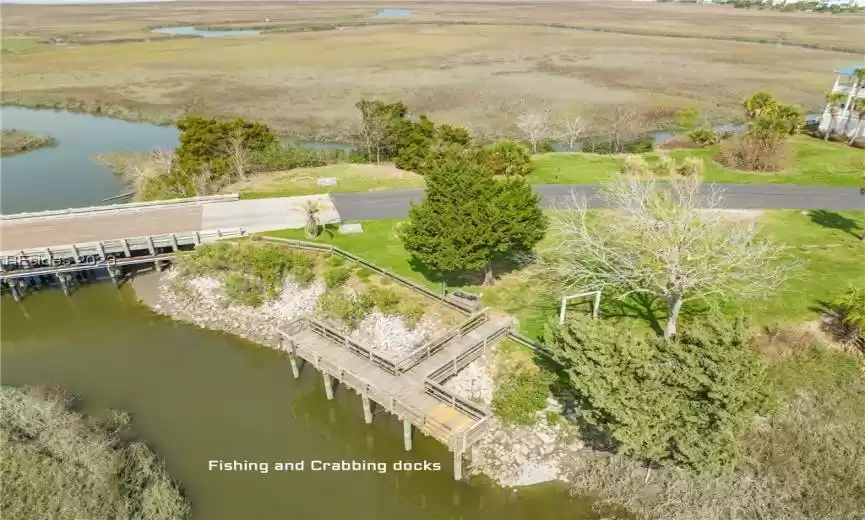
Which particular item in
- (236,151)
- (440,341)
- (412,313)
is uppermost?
(236,151)

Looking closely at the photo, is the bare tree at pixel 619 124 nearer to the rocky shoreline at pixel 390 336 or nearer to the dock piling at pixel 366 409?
the rocky shoreline at pixel 390 336

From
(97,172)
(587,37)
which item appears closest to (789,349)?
(97,172)

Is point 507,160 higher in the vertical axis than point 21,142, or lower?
higher

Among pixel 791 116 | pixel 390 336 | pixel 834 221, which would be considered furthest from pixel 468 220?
pixel 791 116

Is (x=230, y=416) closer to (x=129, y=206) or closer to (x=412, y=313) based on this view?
(x=412, y=313)

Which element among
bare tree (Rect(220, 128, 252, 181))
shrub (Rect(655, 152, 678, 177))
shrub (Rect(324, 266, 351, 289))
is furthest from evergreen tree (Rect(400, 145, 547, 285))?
bare tree (Rect(220, 128, 252, 181))

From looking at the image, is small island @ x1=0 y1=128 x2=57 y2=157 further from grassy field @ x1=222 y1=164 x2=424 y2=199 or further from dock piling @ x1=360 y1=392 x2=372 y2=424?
dock piling @ x1=360 y1=392 x2=372 y2=424

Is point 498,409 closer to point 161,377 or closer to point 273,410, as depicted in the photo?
point 273,410
